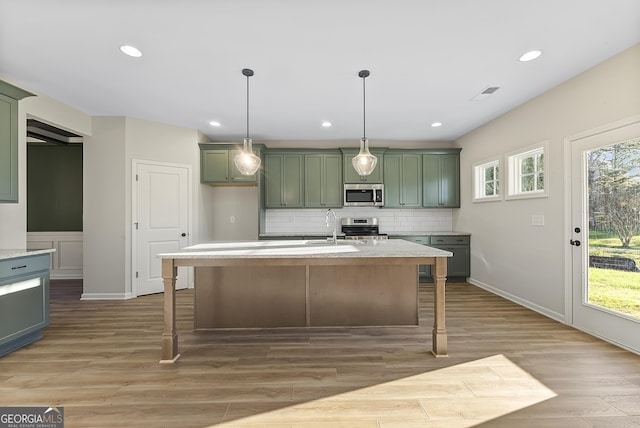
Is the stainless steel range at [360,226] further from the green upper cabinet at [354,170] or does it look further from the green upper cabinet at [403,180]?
the green upper cabinet at [354,170]

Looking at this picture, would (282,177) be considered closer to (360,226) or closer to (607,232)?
(360,226)

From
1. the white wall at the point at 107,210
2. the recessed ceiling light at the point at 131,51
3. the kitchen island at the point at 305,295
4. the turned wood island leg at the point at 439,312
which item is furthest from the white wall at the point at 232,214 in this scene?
the turned wood island leg at the point at 439,312

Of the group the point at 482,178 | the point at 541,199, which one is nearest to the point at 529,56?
the point at 541,199

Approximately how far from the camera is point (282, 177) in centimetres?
537

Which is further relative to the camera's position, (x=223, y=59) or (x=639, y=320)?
(x=223, y=59)

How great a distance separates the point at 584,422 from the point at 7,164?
496cm

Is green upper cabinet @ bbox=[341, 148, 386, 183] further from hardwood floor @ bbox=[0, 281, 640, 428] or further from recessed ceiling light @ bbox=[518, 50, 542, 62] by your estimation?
hardwood floor @ bbox=[0, 281, 640, 428]

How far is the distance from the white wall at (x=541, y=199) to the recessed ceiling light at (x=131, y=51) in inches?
169

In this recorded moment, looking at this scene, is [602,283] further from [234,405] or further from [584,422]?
[234,405]

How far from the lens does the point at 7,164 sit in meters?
2.78

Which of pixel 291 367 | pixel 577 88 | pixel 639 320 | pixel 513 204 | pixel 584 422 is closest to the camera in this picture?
pixel 584 422

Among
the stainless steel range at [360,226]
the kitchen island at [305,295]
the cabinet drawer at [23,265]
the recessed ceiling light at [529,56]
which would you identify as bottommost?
the kitchen island at [305,295]

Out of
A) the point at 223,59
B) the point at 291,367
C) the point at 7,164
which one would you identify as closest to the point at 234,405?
the point at 291,367

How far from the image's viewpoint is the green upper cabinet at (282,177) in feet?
17.6
